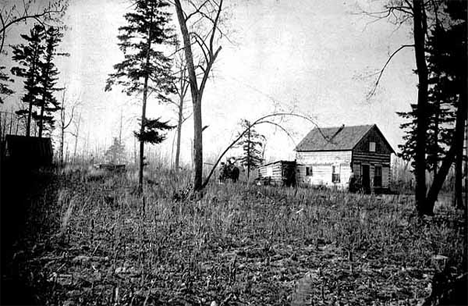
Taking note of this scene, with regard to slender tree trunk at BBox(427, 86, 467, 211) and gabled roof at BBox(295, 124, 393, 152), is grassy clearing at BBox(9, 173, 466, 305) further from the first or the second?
gabled roof at BBox(295, 124, 393, 152)

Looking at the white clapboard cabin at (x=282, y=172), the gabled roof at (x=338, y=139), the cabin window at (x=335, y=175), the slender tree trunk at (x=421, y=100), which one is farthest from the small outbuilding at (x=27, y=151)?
the cabin window at (x=335, y=175)

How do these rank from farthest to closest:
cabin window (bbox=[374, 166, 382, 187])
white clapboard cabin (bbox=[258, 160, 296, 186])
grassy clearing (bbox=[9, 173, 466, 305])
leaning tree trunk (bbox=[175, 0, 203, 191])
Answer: white clapboard cabin (bbox=[258, 160, 296, 186]) < cabin window (bbox=[374, 166, 382, 187]) < leaning tree trunk (bbox=[175, 0, 203, 191]) < grassy clearing (bbox=[9, 173, 466, 305])

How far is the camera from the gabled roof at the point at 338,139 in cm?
2586

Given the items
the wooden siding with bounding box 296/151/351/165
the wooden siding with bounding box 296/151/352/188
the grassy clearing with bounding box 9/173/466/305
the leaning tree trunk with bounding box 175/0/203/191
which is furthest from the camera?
the wooden siding with bounding box 296/151/351/165

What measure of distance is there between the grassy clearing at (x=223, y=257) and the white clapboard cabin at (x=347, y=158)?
18.1 meters

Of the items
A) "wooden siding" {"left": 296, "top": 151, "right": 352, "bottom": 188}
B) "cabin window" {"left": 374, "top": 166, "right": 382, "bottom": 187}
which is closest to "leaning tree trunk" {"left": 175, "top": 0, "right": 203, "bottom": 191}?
"wooden siding" {"left": 296, "top": 151, "right": 352, "bottom": 188}

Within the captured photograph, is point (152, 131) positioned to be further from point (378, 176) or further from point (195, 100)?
point (378, 176)

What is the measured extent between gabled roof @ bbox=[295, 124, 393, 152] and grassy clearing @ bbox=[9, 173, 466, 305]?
61.5ft

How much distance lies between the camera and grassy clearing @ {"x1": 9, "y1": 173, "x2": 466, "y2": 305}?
3.26 metres

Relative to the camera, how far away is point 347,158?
2536 centimetres

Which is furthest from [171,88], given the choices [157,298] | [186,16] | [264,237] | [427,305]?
[427,305]

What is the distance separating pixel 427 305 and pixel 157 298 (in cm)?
236

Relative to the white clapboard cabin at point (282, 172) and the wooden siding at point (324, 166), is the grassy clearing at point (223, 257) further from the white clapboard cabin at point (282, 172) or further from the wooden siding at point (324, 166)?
the white clapboard cabin at point (282, 172)

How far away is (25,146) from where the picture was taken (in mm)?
16250
